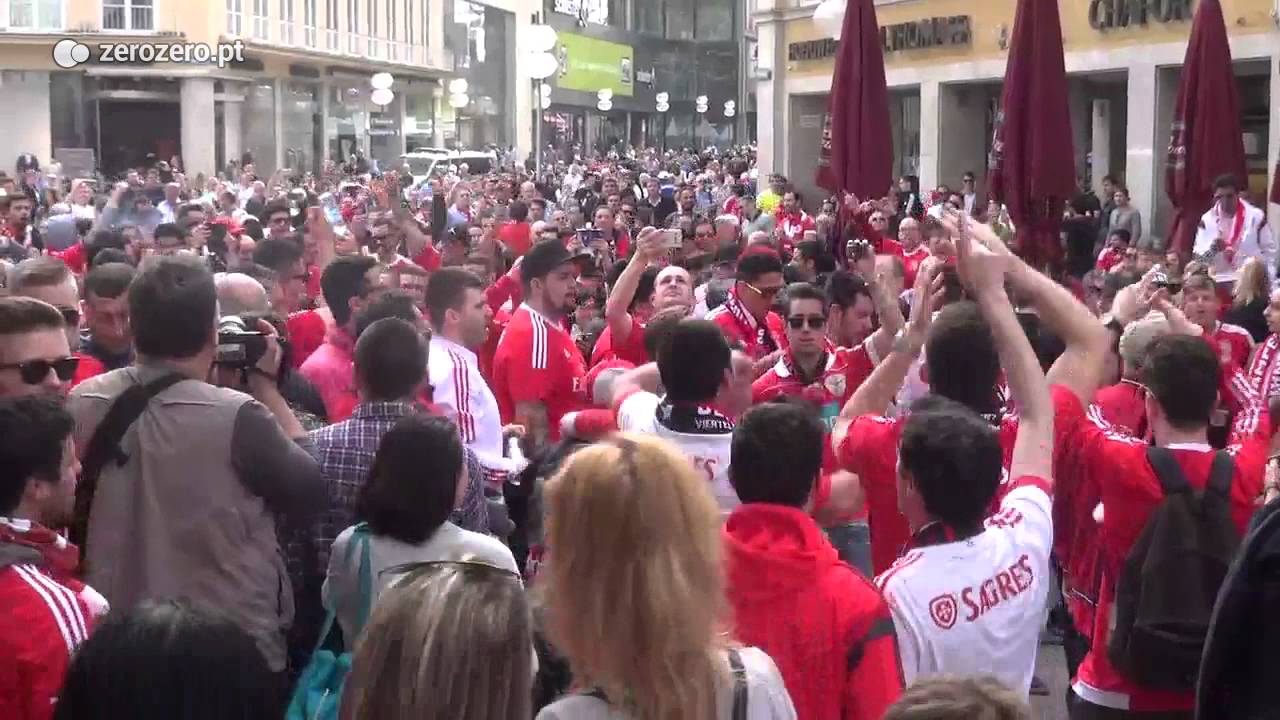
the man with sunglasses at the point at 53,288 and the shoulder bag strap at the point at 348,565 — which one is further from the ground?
the man with sunglasses at the point at 53,288

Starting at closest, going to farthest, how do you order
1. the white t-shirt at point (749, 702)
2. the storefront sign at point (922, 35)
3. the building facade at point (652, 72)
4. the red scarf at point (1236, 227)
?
the white t-shirt at point (749, 702), the red scarf at point (1236, 227), the storefront sign at point (922, 35), the building facade at point (652, 72)

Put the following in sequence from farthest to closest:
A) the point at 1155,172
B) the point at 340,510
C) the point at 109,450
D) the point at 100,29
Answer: the point at 100,29
the point at 1155,172
the point at 340,510
the point at 109,450

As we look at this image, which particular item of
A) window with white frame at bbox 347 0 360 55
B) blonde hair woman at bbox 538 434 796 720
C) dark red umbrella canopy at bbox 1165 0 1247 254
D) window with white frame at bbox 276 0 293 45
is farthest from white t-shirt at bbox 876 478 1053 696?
window with white frame at bbox 347 0 360 55

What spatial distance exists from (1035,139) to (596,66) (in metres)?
74.9

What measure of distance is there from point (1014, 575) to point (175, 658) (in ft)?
6.82

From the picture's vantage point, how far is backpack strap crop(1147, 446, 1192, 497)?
4.67 m

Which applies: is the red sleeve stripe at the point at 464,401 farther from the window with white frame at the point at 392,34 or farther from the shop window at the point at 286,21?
the window with white frame at the point at 392,34

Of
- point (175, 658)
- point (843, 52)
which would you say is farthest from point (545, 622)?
point (843, 52)

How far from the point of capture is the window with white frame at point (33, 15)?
165ft

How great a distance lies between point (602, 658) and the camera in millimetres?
2934

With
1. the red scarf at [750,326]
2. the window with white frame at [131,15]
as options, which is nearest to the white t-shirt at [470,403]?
the red scarf at [750,326]

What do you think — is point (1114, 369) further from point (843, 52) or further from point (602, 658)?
point (843, 52)

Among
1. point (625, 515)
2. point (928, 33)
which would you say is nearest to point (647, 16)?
point (928, 33)

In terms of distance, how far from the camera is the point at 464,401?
6.60m
